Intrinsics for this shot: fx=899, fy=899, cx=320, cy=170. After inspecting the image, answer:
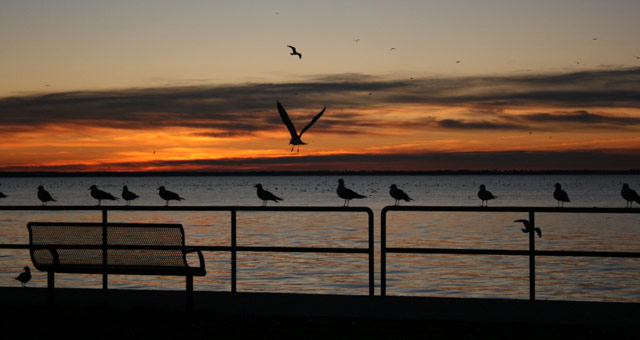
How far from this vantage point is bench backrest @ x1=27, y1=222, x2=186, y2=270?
962 centimetres

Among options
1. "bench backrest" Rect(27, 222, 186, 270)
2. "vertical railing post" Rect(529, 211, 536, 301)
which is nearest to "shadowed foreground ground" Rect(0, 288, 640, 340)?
"vertical railing post" Rect(529, 211, 536, 301)

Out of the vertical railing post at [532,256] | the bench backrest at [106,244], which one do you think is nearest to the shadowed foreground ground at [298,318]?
the vertical railing post at [532,256]

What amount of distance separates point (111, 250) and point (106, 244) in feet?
0.38

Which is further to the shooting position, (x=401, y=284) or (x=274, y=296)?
(x=401, y=284)

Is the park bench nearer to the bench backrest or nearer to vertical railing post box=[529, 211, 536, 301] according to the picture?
the bench backrest

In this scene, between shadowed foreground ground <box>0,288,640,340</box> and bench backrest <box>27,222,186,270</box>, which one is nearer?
shadowed foreground ground <box>0,288,640,340</box>

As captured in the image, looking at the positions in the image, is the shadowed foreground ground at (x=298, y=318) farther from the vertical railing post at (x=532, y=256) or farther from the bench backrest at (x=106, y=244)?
the bench backrest at (x=106, y=244)

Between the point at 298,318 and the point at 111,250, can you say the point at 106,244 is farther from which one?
the point at 298,318

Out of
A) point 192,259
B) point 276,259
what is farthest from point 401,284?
point 192,259

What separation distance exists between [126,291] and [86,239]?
151 centimetres

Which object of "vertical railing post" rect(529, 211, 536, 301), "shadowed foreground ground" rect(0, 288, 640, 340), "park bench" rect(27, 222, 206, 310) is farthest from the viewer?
"vertical railing post" rect(529, 211, 536, 301)

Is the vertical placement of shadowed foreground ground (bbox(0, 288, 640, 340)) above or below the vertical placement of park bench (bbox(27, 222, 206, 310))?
below

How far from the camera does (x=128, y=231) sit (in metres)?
9.83

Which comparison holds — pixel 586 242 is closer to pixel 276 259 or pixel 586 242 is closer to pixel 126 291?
pixel 276 259
